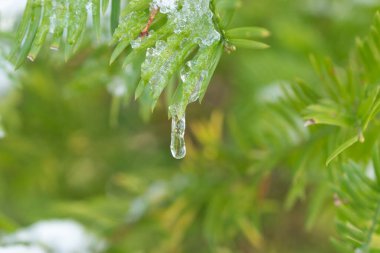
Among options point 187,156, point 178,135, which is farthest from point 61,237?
point 178,135

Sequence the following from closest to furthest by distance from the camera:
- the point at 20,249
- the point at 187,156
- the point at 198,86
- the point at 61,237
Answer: the point at 198,86, the point at 20,249, the point at 61,237, the point at 187,156

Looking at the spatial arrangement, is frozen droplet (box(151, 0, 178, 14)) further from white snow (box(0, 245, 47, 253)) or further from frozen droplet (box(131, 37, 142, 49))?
white snow (box(0, 245, 47, 253))

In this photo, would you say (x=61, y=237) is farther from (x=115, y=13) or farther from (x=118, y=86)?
(x=115, y=13)

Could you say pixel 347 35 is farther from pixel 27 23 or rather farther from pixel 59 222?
pixel 27 23

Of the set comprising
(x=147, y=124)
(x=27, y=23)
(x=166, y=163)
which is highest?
(x=147, y=124)

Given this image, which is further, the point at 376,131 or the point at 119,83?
the point at 119,83

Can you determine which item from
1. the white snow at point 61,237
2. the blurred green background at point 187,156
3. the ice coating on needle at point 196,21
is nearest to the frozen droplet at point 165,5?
the ice coating on needle at point 196,21

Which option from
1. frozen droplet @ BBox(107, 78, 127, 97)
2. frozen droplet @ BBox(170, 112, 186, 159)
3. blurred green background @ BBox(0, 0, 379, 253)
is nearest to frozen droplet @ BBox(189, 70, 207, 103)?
frozen droplet @ BBox(170, 112, 186, 159)

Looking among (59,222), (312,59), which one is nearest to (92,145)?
(59,222)

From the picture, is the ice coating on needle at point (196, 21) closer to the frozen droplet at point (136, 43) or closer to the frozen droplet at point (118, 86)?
the frozen droplet at point (136, 43)
